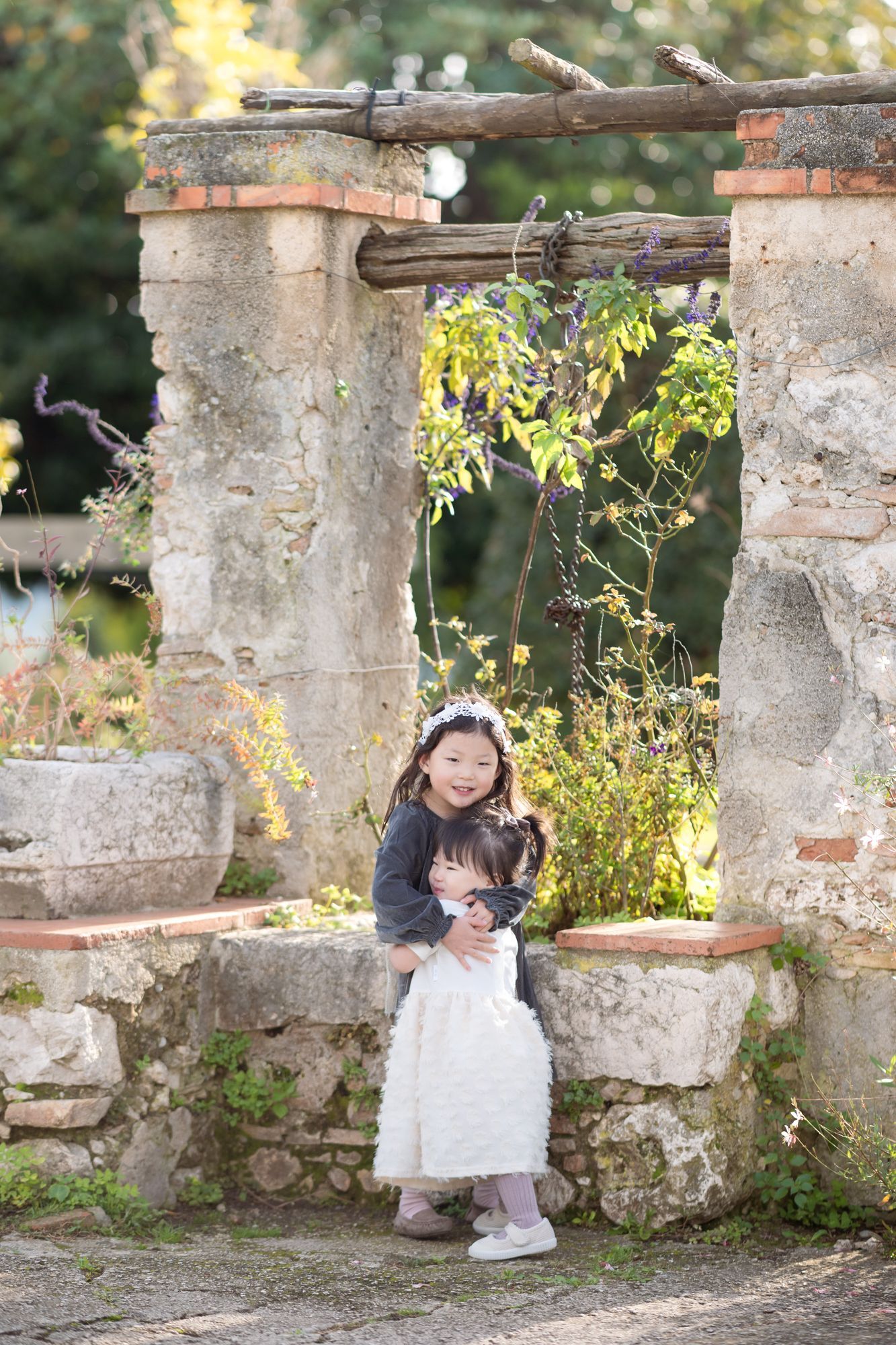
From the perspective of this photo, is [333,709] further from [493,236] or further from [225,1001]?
[493,236]

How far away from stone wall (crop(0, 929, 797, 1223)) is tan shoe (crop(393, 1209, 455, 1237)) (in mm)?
276

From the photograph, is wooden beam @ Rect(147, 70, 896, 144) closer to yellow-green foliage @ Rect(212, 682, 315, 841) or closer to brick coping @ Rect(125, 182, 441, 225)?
brick coping @ Rect(125, 182, 441, 225)

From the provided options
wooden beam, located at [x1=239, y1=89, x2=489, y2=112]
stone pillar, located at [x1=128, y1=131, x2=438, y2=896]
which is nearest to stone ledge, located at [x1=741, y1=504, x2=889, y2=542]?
stone pillar, located at [x1=128, y1=131, x2=438, y2=896]

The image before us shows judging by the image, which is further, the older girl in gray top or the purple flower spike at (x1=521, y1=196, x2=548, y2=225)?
the purple flower spike at (x1=521, y1=196, x2=548, y2=225)

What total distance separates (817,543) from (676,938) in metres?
1.07

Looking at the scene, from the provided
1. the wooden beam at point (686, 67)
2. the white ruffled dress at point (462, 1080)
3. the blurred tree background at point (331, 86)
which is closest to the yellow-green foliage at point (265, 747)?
A: the white ruffled dress at point (462, 1080)

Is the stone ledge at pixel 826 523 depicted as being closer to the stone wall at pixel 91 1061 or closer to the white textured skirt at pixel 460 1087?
the white textured skirt at pixel 460 1087

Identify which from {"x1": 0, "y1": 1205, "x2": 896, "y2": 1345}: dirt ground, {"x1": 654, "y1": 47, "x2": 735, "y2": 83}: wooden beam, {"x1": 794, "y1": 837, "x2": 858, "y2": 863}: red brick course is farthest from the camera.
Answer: {"x1": 654, "y1": 47, "x2": 735, "y2": 83}: wooden beam

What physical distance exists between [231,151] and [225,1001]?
99.0 inches

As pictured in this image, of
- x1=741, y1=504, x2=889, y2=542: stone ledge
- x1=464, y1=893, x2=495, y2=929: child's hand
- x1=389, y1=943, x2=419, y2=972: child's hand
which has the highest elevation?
x1=741, y1=504, x2=889, y2=542: stone ledge

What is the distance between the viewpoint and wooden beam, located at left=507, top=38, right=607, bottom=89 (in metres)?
4.21

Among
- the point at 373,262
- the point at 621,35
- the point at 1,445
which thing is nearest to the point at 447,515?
the point at 621,35

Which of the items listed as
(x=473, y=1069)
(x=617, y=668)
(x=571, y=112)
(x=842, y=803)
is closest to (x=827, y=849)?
(x=842, y=803)

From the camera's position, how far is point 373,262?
Answer: 483cm
